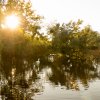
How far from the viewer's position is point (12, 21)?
6384 centimetres

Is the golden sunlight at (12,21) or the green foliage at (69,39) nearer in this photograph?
the golden sunlight at (12,21)

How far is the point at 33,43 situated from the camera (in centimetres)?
6331

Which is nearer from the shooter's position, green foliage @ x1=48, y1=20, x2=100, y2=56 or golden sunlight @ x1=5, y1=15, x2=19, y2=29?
golden sunlight @ x1=5, y1=15, x2=19, y2=29

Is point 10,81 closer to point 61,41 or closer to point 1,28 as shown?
point 1,28

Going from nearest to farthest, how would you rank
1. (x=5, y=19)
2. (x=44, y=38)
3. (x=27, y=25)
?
(x=5, y=19), (x=27, y=25), (x=44, y=38)

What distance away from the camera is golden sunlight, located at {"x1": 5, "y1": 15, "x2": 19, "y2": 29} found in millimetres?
60250

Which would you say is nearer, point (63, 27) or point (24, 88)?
point (24, 88)

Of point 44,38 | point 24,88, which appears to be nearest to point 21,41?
point 44,38

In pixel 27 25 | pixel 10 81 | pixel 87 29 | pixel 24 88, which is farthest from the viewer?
pixel 87 29

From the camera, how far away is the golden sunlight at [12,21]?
60.2 metres

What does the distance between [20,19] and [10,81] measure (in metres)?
37.9

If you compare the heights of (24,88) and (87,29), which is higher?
(87,29)

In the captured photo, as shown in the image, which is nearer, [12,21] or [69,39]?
[12,21]

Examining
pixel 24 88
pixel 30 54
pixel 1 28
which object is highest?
pixel 1 28
